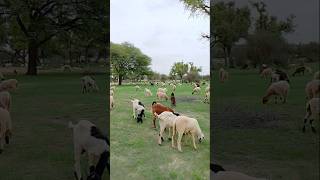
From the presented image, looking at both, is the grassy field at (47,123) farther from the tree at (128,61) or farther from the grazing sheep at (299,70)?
the grazing sheep at (299,70)

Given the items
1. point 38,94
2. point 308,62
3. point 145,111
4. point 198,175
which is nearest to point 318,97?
point 308,62

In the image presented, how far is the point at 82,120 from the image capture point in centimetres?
405

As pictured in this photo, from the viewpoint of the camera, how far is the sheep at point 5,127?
4006 millimetres

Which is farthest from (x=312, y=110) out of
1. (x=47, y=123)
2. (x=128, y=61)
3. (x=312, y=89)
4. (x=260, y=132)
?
(x=47, y=123)

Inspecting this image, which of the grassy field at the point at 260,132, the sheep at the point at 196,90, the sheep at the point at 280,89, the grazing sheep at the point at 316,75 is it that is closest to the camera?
the grazing sheep at the point at 316,75

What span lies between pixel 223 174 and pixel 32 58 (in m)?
2.01

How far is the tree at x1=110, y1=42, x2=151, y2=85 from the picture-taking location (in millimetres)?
4465

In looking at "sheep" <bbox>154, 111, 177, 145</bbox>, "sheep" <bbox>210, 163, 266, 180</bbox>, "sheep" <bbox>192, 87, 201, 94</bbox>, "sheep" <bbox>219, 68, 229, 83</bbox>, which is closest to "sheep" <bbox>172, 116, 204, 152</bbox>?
"sheep" <bbox>154, 111, 177, 145</bbox>

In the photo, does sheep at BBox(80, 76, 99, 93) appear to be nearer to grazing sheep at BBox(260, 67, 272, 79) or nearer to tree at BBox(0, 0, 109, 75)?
tree at BBox(0, 0, 109, 75)

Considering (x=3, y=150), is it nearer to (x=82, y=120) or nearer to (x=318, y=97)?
(x=82, y=120)

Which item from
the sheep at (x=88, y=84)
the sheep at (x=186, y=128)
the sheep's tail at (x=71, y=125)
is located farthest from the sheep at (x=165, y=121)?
the sheep's tail at (x=71, y=125)

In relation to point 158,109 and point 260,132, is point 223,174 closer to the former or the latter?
point 260,132

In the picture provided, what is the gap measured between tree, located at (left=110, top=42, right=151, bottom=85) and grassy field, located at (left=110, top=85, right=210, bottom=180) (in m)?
0.17

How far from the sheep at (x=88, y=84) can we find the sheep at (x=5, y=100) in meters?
0.66
